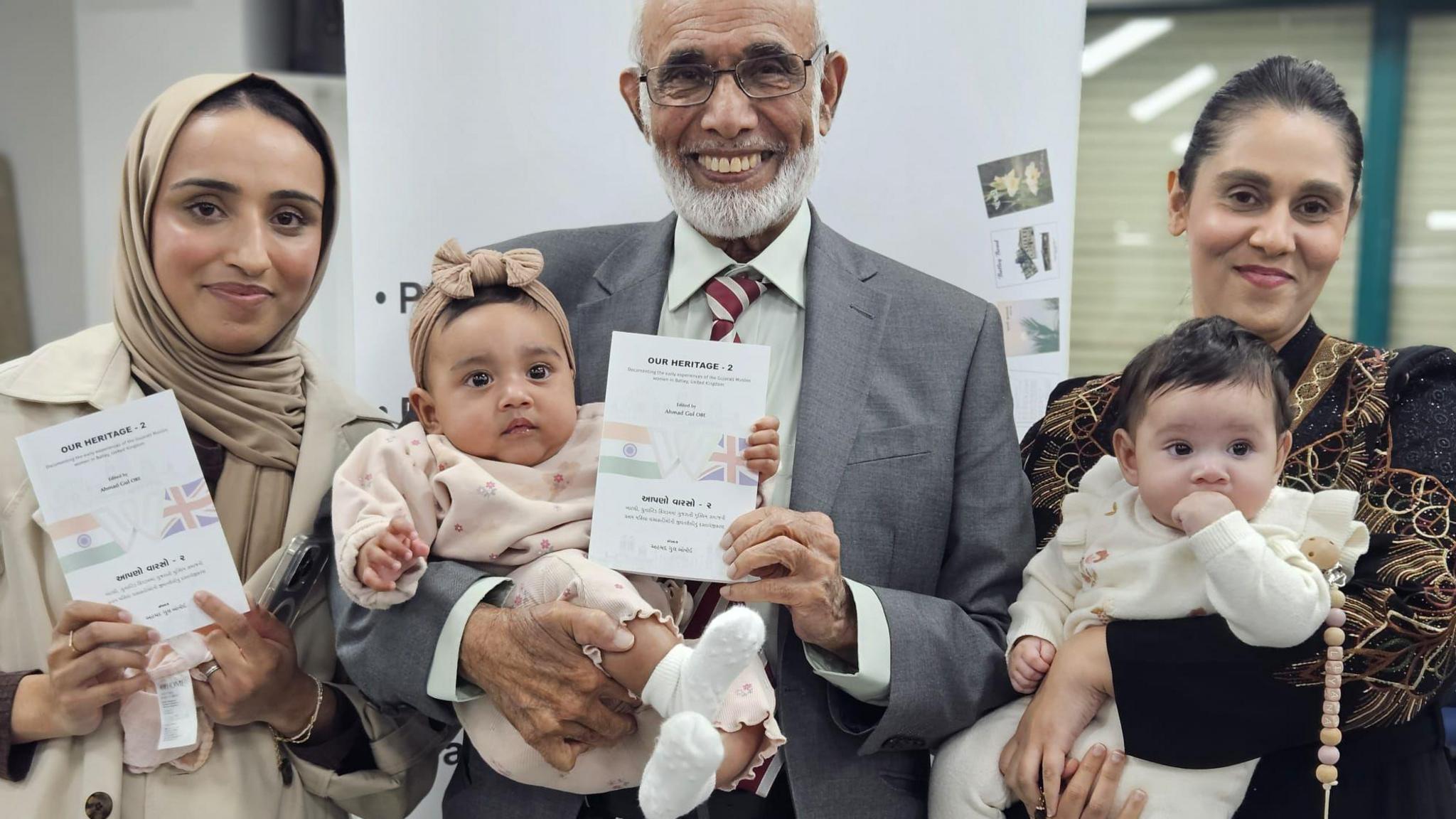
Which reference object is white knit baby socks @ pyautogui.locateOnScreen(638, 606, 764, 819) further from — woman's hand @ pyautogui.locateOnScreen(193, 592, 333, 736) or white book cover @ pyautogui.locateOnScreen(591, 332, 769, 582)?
woman's hand @ pyautogui.locateOnScreen(193, 592, 333, 736)

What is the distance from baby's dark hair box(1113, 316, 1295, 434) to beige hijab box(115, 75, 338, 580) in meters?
1.55

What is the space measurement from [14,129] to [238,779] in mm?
4562

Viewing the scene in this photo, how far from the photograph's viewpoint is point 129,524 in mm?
1883

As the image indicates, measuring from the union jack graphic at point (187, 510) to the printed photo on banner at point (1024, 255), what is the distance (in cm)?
174

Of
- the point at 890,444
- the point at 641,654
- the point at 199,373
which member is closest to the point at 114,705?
the point at 199,373

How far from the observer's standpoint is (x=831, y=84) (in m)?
2.38

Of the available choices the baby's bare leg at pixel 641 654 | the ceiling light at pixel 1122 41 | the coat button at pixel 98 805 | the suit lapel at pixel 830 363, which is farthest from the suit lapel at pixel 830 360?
the ceiling light at pixel 1122 41

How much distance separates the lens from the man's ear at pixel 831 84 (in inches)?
92.1

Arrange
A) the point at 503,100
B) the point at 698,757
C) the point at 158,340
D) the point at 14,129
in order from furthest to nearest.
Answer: the point at 14,129, the point at 503,100, the point at 158,340, the point at 698,757

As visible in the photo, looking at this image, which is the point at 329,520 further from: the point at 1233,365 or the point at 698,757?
the point at 1233,365

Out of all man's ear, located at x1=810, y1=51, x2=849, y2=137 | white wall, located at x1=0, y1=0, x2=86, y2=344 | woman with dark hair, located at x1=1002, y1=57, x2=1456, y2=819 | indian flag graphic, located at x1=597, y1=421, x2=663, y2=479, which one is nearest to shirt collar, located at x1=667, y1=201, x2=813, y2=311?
man's ear, located at x1=810, y1=51, x2=849, y2=137

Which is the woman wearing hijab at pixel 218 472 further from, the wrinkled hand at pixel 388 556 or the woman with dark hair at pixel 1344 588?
the woman with dark hair at pixel 1344 588

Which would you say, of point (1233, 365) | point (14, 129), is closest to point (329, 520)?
point (1233, 365)

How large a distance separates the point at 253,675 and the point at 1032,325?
1790mm
